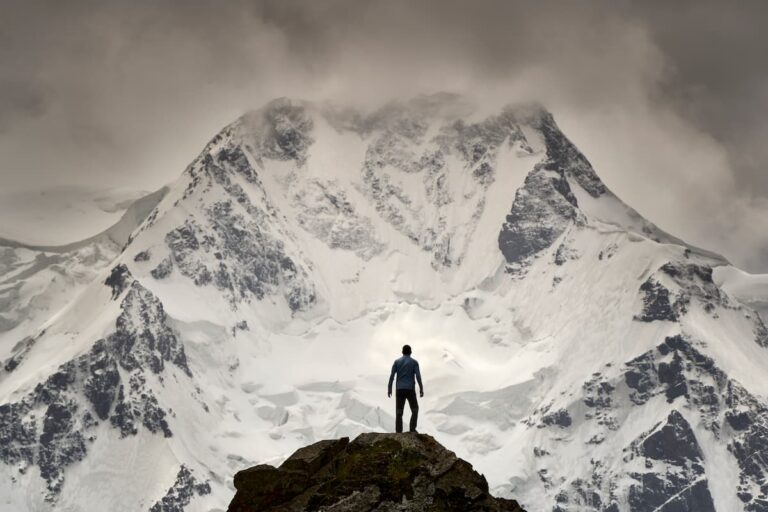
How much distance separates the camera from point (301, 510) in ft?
174

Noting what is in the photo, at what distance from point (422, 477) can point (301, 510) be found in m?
3.91

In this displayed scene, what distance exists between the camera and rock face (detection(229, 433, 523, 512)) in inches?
2062

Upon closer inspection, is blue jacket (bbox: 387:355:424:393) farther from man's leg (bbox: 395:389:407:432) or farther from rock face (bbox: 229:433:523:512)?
rock face (bbox: 229:433:523:512)

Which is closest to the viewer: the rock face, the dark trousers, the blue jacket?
the rock face

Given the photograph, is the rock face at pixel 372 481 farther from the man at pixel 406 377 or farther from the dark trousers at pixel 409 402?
the man at pixel 406 377

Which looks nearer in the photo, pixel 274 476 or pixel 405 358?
pixel 274 476

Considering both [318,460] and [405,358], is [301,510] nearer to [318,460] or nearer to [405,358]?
[318,460]

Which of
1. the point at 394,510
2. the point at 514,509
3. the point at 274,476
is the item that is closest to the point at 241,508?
the point at 274,476

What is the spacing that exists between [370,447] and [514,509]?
209 inches

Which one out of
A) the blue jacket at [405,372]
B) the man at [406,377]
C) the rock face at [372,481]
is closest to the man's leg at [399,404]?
the man at [406,377]

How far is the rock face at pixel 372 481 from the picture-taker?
172 ft

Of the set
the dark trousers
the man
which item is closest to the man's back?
the man

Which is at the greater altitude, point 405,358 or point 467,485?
point 405,358

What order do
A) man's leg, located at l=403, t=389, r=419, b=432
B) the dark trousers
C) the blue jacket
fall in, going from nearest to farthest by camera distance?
1. man's leg, located at l=403, t=389, r=419, b=432
2. the dark trousers
3. the blue jacket
